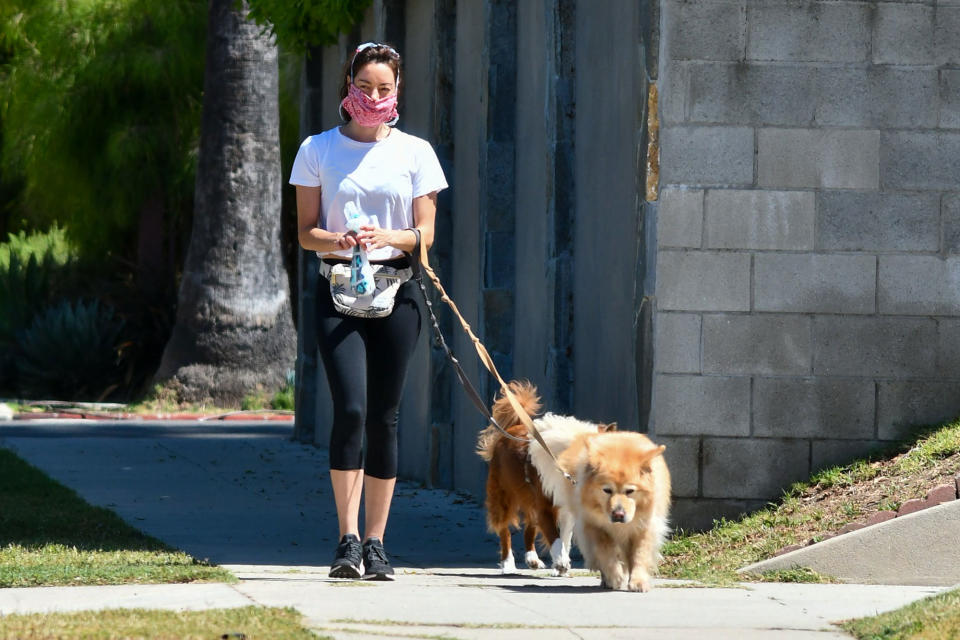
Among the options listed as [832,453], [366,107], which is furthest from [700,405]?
[366,107]

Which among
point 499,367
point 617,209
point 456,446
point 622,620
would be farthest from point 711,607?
point 456,446

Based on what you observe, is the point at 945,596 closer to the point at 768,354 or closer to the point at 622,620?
the point at 622,620

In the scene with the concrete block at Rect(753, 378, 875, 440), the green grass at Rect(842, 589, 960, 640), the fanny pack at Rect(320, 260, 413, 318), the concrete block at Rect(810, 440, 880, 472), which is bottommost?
the green grass at Rect(842, 589, 960, 640)

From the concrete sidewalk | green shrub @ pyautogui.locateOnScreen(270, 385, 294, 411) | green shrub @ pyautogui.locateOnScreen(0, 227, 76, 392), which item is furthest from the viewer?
green shrub @ pyautogui.locateOnScreen(0, 227, 76, 392)

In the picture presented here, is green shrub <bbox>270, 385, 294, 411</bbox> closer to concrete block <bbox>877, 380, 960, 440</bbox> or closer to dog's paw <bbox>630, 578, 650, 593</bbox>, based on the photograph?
concrete block <bbox>877, 380, 960, 440</bbox>

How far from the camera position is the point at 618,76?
9.38 m

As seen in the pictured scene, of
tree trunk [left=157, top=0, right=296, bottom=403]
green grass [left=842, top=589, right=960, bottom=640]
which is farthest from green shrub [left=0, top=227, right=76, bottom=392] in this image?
green grass [left=842, top=589, right=960, bottom=640]

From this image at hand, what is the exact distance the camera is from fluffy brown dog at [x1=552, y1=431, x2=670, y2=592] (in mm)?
7164

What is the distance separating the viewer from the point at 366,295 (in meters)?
7.38

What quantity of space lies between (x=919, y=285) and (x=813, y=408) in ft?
2.75

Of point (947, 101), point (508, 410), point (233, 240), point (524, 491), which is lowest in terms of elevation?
point (524, 491)

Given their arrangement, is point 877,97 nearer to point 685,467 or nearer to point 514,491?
point 685,467

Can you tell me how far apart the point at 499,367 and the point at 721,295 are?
354 cm

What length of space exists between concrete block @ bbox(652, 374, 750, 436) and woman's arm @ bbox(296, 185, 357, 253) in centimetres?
202
